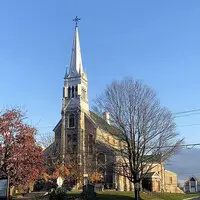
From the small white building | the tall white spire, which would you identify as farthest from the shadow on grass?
the small white building

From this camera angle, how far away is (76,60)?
72875 millimetres

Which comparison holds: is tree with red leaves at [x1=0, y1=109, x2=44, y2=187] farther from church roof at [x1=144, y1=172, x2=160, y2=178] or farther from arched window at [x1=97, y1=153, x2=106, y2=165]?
church roof at [x1=144, y1=172, x2=160, y2=178]

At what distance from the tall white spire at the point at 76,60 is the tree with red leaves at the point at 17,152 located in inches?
1613

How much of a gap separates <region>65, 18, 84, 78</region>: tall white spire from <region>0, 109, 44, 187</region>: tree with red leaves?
4096 cm

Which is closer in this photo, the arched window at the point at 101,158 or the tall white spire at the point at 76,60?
the arched window at the point at 101,158

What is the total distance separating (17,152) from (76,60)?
4520cm

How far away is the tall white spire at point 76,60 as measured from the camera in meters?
72.1

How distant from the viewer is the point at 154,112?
3816 cm

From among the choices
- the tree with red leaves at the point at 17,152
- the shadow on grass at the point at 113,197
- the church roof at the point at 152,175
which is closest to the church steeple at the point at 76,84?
the church roof at the point at 152,175

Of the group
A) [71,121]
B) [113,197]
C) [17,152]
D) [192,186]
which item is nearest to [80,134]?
[71,121]

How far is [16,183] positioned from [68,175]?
2482 centimetres

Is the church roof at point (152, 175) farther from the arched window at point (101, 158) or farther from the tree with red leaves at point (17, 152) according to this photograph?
the tree with red leaves at point (17, 152)

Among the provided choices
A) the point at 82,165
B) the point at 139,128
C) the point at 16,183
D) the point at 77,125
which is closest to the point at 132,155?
the point at 139,128

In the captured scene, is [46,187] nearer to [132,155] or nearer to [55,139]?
[55,139]
